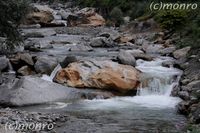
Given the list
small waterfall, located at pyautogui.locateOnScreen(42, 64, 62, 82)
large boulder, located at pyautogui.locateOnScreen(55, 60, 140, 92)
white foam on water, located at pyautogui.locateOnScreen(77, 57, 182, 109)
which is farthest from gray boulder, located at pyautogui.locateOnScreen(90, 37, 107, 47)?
large boulder, located at pyautogui.locateOnScreen(55, 60, 140, 92)

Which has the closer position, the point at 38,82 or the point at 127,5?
the point at 38,82

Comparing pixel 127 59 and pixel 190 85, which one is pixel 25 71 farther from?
pixel 190 85

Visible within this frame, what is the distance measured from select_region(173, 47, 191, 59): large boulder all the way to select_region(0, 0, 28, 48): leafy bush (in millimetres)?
10660

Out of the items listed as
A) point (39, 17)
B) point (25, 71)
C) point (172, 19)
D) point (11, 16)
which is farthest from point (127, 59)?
point (39, 17)

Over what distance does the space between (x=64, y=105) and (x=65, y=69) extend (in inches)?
151

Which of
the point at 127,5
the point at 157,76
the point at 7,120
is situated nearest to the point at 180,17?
the point at 157,76

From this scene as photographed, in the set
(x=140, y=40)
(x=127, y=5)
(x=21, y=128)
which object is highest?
(x=127, y=5)

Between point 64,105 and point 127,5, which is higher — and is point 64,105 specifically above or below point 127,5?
below

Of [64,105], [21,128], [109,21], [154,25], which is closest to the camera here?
[21,128]

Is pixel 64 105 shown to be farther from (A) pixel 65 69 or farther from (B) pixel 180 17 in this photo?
(B) pixel 180 17

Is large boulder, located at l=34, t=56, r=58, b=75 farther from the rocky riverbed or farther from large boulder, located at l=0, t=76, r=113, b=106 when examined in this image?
A: large boulder, located at l=0, t=76, r=113, b=106

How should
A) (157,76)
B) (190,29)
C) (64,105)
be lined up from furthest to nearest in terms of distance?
(190,29)
(157,76)
(64,105)

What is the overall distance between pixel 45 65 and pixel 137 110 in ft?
25.3

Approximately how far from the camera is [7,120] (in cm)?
1688
